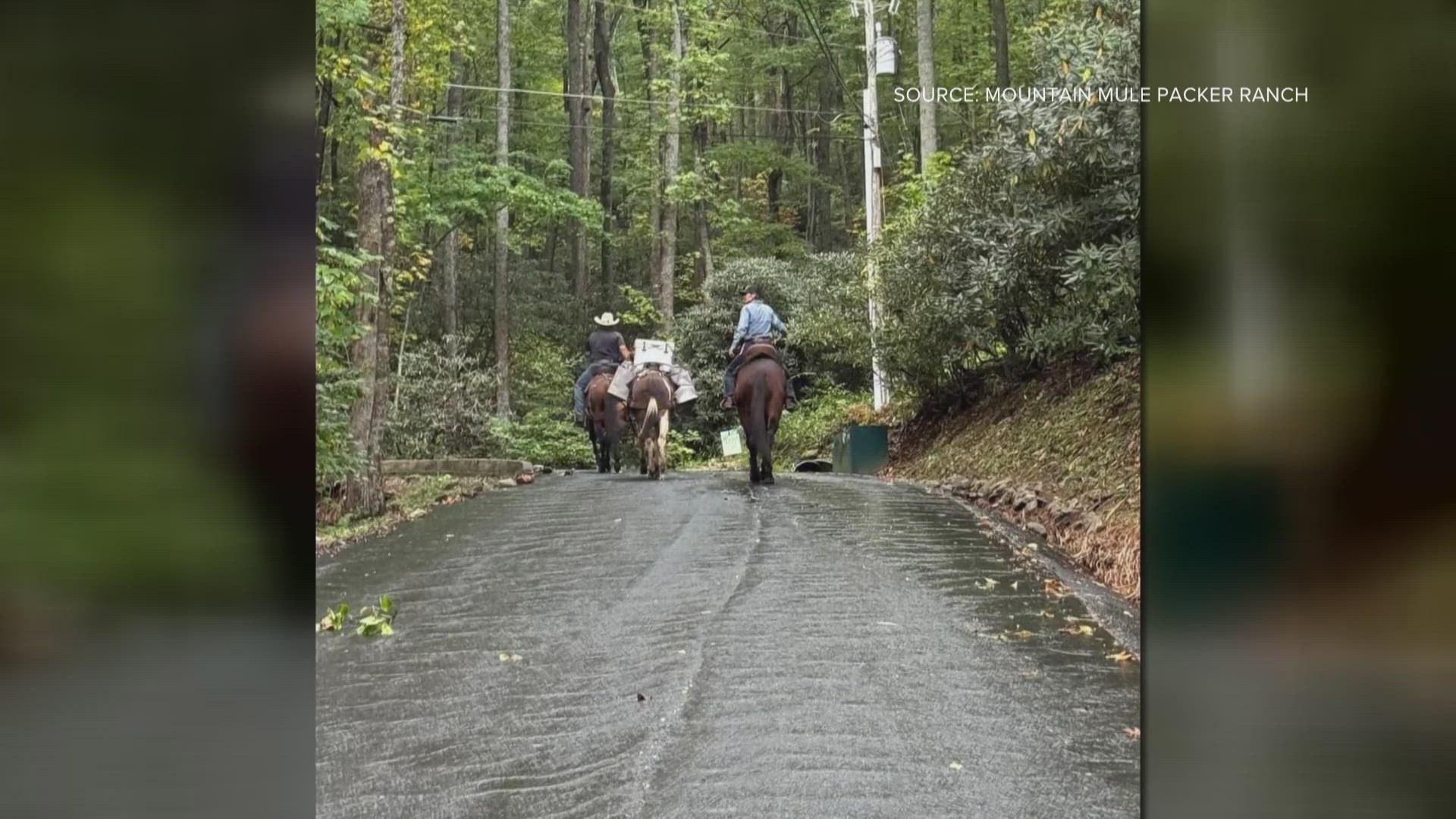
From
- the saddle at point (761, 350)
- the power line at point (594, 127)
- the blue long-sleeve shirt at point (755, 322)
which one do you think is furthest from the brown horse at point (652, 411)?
the power line at point (594, 127)

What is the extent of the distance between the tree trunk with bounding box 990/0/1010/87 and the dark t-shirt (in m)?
1.15

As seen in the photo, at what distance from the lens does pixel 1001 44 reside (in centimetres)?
217

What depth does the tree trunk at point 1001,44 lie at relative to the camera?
2072 millimetres

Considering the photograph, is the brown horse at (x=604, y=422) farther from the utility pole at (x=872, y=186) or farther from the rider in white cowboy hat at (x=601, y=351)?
the utility pole at (x=872, y=186)

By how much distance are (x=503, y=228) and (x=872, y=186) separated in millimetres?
1743

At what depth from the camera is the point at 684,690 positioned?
198 centimetres

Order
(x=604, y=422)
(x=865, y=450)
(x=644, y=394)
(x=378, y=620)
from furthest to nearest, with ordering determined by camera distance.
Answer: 1. (x=644, y=394)
2. (x=604, y=422)
3. (x=865, y=450)
4. (x=378, y=620)

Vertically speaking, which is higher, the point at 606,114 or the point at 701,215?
the point at 606,114

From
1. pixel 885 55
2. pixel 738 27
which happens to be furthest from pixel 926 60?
pixel 738 27

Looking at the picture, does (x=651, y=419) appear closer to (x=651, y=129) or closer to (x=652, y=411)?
(x=652, y=411)

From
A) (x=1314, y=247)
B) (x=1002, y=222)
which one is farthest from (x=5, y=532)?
(x=1002, y=222)

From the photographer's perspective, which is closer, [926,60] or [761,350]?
[926,60]

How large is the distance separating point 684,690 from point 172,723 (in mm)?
954

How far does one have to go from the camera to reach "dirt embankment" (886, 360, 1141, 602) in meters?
2.03
